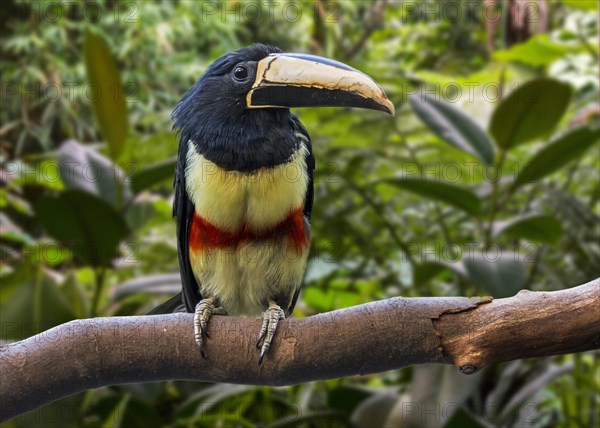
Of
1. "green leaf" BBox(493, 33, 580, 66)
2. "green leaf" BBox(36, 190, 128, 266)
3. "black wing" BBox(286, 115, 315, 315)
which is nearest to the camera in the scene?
"black wing" BBox(286, 115, 315, 315)

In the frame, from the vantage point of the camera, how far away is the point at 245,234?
1.23m

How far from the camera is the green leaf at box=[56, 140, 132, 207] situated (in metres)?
1.86

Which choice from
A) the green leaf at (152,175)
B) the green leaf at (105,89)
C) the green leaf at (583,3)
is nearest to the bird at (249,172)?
the green leaf at (152,175)

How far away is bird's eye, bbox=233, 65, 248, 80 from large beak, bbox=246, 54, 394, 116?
29 millimetres

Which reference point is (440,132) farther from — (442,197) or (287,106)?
(287,106)

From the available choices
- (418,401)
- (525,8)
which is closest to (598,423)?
(418,401)

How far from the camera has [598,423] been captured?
223 centimetres

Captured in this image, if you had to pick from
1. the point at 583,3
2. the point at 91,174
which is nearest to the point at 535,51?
the point at 583,3

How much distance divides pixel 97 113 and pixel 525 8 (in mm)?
1498

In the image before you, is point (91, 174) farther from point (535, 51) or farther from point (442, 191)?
point (535, 51)

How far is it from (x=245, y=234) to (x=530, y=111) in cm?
90

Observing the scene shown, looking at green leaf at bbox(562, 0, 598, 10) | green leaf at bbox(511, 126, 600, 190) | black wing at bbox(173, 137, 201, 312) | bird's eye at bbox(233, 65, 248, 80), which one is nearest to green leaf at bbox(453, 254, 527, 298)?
green leaf at bbox(511, 126, 600, 190)

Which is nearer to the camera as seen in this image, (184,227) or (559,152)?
(184,227)

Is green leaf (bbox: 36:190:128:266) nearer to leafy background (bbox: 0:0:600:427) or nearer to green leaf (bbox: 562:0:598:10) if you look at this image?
leafy background (bbox: 0:0:600:427)
